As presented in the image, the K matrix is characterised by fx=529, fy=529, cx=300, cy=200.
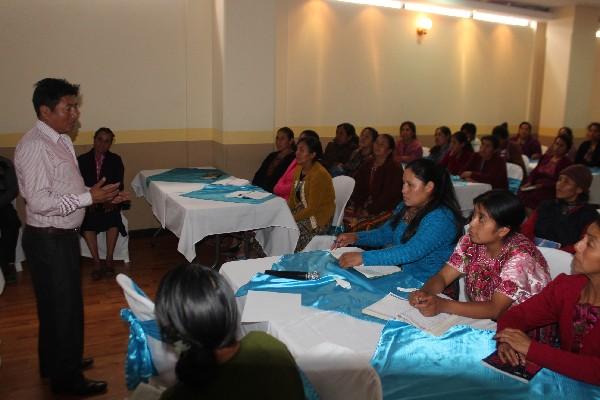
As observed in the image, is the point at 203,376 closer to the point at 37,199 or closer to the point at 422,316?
the point at 422,316

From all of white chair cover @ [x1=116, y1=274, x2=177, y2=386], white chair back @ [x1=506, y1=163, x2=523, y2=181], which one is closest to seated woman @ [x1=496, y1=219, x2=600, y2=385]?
white chair cover @ [x1=116, y1=274, x2=177, y2=386]

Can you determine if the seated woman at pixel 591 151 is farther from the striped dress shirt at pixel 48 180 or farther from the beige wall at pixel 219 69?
the striped dress shirt at pixel 48 180

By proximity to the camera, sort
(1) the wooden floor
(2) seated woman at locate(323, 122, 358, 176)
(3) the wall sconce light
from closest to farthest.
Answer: (1) the wooden floor → (2) seated woman at locate(323, 122, 358, 176) → (3) the wall sconce light

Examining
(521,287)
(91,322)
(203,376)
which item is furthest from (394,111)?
(203,376)

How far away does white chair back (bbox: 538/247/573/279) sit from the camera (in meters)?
2.30

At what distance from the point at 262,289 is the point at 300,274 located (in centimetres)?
19

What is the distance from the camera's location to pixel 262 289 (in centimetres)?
211

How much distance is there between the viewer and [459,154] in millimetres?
6227

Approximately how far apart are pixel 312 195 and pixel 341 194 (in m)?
0.42

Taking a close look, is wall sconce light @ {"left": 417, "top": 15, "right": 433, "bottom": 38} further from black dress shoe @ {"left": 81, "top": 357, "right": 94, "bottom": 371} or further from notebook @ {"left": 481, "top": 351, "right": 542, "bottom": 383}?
notebook @ {"left": 481, "top": 351, "right": 542, "bottom": 383}

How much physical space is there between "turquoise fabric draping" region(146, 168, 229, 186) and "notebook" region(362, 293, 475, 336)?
3287 mm

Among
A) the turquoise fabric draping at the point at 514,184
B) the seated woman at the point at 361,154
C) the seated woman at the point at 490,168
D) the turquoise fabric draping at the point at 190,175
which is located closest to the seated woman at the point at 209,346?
the turquoise fabric draping at the point at 190,175

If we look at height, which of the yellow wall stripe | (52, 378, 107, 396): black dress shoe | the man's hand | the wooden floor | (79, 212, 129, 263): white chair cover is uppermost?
the yellow wall stripe

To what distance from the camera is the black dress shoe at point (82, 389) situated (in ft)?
8.69
